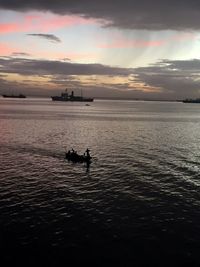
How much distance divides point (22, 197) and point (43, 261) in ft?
59.4

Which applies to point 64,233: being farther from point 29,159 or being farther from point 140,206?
point 29,159

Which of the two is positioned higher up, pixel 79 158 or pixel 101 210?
pixel 79 158

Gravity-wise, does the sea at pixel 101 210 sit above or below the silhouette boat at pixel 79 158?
below

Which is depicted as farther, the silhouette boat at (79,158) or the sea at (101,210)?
the silhouette boat at (79,158)

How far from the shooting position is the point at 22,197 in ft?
148

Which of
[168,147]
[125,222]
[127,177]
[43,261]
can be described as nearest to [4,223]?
[43,261]

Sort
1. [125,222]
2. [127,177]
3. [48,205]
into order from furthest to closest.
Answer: [127,177] < [48,205] < [125,222]

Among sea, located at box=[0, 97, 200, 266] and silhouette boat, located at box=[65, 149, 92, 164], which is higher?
silhouette boat, located at box=[65, 149, 92, 164]

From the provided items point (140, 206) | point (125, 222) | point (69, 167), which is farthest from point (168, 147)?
point (125, 222)

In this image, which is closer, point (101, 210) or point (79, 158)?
point (101, 210)

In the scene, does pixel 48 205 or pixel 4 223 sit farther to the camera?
pixel 48 205

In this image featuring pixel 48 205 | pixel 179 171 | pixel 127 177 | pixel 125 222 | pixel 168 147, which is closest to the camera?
pixel 125 222

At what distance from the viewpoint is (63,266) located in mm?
27391

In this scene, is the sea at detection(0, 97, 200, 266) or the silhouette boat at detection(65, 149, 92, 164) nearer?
the sea at detection(0, 97, 200, 266)
